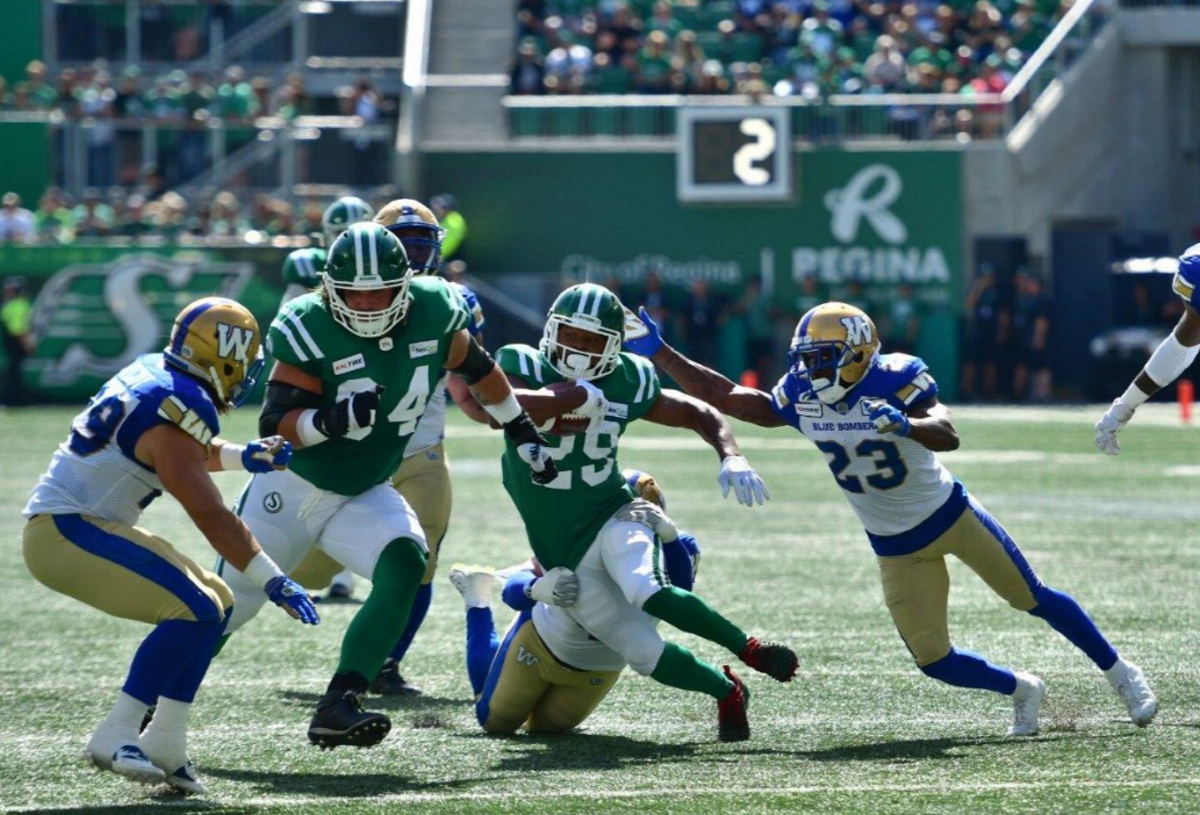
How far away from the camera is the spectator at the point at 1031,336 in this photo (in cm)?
2214

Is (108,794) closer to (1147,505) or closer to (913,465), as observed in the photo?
(913,465)

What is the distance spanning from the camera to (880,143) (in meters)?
22.9

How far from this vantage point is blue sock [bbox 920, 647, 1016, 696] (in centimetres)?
577

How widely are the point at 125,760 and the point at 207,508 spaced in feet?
2.29

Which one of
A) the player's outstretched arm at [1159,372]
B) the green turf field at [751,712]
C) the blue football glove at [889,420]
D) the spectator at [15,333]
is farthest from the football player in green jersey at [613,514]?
the spectator at [15,333]

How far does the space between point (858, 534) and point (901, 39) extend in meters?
14.3

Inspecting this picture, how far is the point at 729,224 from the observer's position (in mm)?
23203

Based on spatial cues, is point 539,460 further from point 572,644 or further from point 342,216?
point 342,216

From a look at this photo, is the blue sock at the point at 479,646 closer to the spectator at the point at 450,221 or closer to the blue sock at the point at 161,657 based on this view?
the blue sock at the point at 161,657

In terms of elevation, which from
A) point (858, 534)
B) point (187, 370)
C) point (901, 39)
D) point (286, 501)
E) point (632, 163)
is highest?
point (901, 39)

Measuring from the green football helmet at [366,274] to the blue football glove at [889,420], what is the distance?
1.48 m

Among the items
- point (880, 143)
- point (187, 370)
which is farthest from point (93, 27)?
point (187, 370)

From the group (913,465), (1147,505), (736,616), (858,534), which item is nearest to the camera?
(913,465)

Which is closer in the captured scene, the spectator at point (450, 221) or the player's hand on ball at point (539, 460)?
the player's hand on ball at point (539, 460)
